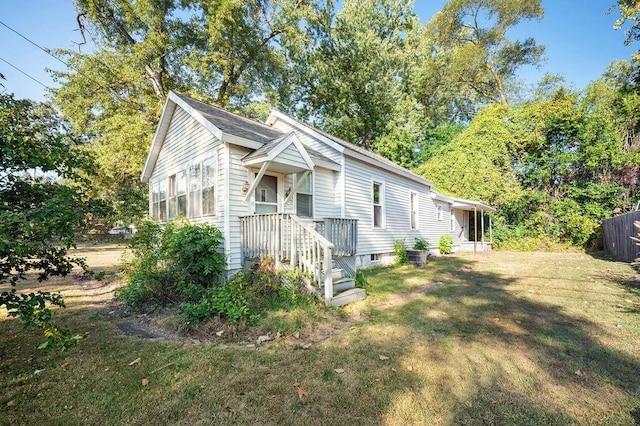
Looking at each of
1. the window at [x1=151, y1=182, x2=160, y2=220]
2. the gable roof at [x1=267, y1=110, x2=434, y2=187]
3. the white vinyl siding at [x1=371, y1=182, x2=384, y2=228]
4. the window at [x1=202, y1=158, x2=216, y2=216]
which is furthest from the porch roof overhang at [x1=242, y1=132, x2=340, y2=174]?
the window at [x1=151, y1=182, x2=160, y2=220]

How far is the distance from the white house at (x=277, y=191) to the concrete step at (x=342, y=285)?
0.12ft

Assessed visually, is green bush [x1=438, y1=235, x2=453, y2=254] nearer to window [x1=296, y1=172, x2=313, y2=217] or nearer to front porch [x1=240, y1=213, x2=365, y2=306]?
window [x1=296, y1=172, x2=313, y2=217]

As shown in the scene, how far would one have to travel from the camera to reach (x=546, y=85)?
79.7 ft

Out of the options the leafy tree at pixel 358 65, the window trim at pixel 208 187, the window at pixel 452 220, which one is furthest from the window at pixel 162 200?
the leafy tree at pixel 358 65

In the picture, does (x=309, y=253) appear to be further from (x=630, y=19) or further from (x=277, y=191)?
(x=630, y=19)

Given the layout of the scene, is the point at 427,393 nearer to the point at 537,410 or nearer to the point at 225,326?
the point at 537,410

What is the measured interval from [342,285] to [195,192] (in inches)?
206

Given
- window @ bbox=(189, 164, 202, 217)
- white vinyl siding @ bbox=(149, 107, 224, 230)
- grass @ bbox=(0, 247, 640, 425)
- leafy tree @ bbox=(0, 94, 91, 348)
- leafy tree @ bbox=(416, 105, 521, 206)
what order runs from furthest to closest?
leafy tree @ bbox=(416, 105, 521, 206) < window @ bbox=(189, 164, 202, 217) < white vinyl siding @ bbox=(149, 107, 224, 230) < grass @ bbox=(0, 247, 640, 425) < leafy tree @ bbox=(0, 94, 91, 348)

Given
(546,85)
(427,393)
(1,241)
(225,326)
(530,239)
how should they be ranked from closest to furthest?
(1,241) < (427,393) < (225,326) < (530,239) < (546,85)

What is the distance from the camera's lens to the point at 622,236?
39.0 ft

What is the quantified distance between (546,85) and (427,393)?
30.5m

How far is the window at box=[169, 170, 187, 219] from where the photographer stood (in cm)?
944

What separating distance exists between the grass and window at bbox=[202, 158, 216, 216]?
11.5 feet

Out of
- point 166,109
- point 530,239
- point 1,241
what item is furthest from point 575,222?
point 1,241
